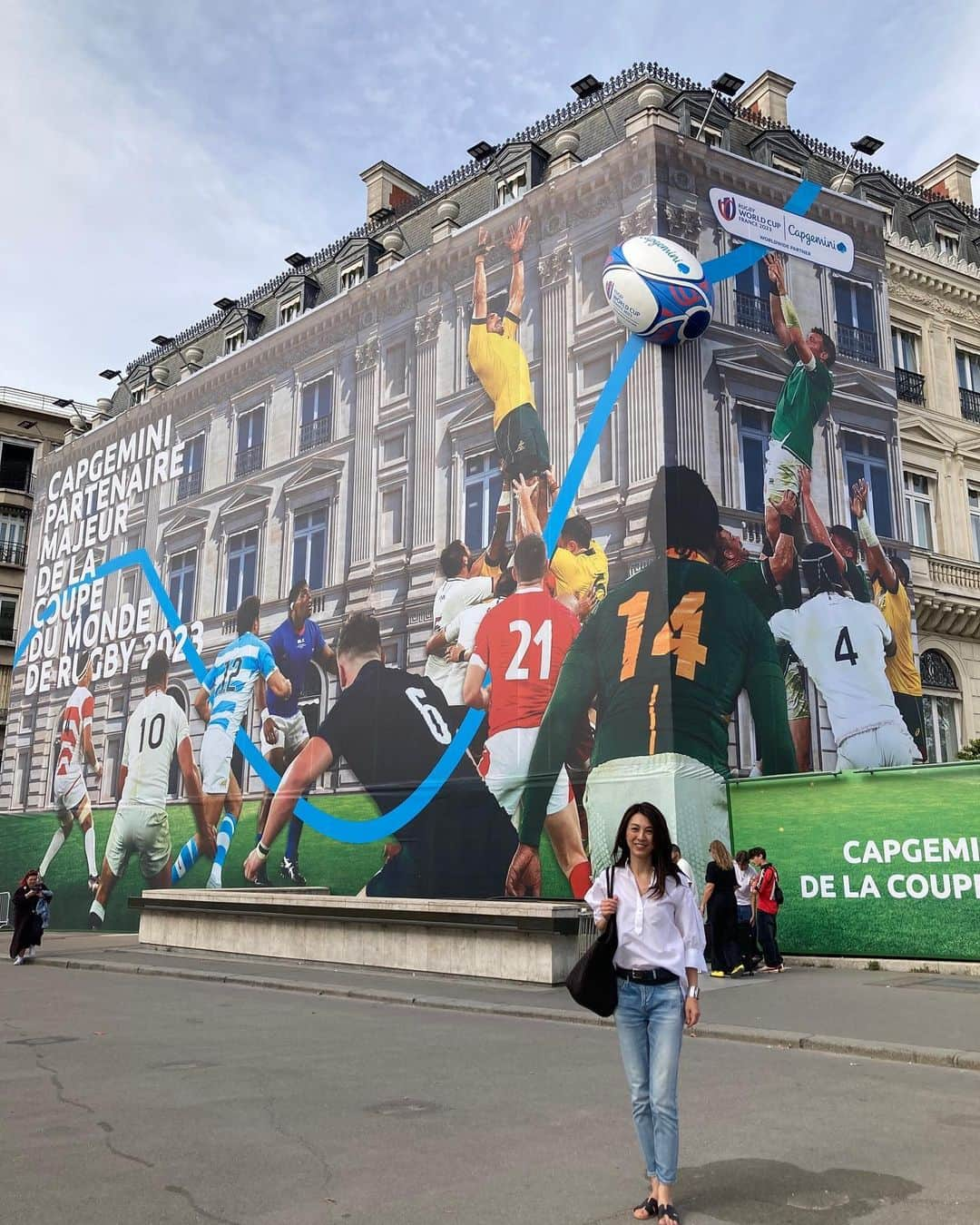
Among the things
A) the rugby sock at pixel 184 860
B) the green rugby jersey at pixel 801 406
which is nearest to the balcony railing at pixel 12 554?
the rugby sock at pixel 184 860

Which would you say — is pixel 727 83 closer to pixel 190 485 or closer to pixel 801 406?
pixel 801 406

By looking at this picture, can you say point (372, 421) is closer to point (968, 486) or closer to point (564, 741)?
point (564, 741)

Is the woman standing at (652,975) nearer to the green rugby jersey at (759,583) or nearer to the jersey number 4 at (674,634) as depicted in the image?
the jersey number 4 at (674,634)

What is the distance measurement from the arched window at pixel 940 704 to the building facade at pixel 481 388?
8.23 feet

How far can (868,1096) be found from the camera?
764 cm

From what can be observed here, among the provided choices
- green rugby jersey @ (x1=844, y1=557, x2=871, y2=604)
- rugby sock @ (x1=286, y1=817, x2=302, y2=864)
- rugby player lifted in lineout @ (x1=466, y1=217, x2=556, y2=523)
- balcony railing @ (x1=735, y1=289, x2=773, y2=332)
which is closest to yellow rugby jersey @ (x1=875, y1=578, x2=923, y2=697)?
green rugby jersey @ (x1=844, y1=557, x2=871, y2=604)

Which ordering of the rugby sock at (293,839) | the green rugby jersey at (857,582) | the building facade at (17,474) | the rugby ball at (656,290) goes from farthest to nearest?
the building facade at (17,474) < the rugby sock at (293,839) < the green rugby jersey at (857,582) < the rugby ball at (656,290)

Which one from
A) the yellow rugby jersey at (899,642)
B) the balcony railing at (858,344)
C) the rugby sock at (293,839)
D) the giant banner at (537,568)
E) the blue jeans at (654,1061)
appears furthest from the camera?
the rugby sock at (293,839)

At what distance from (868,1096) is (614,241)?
17.4 m

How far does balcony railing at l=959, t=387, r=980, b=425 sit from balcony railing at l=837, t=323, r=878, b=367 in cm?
393

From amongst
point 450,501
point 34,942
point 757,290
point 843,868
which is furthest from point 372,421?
point 843,868

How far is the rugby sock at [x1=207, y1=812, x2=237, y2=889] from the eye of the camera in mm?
27781

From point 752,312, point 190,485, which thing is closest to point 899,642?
point 752,312

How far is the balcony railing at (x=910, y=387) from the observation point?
85.3ft
